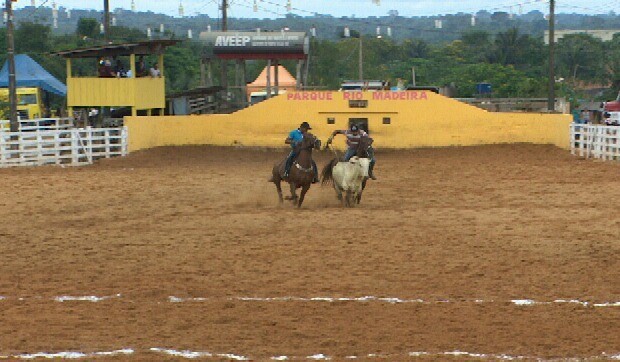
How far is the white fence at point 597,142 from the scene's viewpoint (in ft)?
105

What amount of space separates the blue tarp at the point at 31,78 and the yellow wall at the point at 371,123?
12.2 meters

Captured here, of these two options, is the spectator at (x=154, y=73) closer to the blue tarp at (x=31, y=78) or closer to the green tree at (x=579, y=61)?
the blue tarp at (x=31, y=78)

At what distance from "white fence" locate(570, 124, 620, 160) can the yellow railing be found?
1390cm

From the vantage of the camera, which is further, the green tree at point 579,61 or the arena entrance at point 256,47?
the green tree at point 579,61

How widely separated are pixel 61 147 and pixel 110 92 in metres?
5.25

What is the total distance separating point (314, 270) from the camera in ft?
48.2

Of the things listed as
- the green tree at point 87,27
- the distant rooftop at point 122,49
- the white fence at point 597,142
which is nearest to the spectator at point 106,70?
the distant rooftop at point 122,49

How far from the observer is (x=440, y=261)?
15273 mm

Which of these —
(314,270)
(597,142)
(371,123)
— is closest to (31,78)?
(371,123)

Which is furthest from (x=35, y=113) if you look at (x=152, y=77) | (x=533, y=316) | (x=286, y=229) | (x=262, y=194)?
(x=533, y=316)

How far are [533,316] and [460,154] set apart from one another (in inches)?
916

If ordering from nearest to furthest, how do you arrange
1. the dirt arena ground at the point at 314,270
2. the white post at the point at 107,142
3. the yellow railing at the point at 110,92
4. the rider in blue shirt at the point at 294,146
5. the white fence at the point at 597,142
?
the dirt arena ground at the point at 314,270 < the rider in blue shirt at the point at 294,146 < the white fence at the point at 597,142 < the white post at the point at 107,142 < the yellow railing at the point at 110,92

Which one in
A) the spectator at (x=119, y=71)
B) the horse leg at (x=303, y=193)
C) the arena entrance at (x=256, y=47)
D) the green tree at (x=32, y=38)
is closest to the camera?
the horse leg at (x=303, y=193)

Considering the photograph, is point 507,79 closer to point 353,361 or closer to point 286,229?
point 286,229
